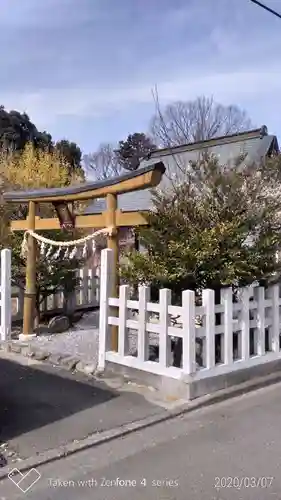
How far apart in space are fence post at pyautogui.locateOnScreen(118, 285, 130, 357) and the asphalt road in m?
1.40

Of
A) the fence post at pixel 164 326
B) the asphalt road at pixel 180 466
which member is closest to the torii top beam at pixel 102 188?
the fence post at pixel 164 326

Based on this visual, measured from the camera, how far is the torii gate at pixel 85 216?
20.5 ft

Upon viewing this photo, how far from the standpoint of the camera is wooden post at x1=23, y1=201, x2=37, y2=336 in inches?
321

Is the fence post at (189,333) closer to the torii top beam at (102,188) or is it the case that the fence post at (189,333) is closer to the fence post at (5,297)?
the torii top beam at (102,188)

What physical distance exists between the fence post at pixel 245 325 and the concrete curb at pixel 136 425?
0.34 metres

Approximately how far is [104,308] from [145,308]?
2.56ft

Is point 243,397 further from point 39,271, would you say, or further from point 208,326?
point 39,271

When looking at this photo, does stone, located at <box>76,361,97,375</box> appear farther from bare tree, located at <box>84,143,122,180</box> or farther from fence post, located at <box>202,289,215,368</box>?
bare tree, located at <box>84,143,122,180</box>

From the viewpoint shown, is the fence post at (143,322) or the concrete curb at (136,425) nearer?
the concrete curb at (136,425)

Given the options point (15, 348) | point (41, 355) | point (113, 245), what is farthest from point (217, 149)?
point (41, 355)

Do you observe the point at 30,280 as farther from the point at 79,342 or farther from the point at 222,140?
the point at 222,140

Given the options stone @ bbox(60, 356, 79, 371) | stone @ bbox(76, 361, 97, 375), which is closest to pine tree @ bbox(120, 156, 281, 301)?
stone @ bbox(76, 361, 97, 375)

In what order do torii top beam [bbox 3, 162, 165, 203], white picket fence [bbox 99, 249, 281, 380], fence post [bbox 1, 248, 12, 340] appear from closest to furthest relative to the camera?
1. white picket fence [bbox 99, 249, 281, 380]
2. torii top beam [bbox 3, 162, 165, 203]
3. fence post [bbox 1, 248, 12, 340]

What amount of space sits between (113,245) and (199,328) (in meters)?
1.82
